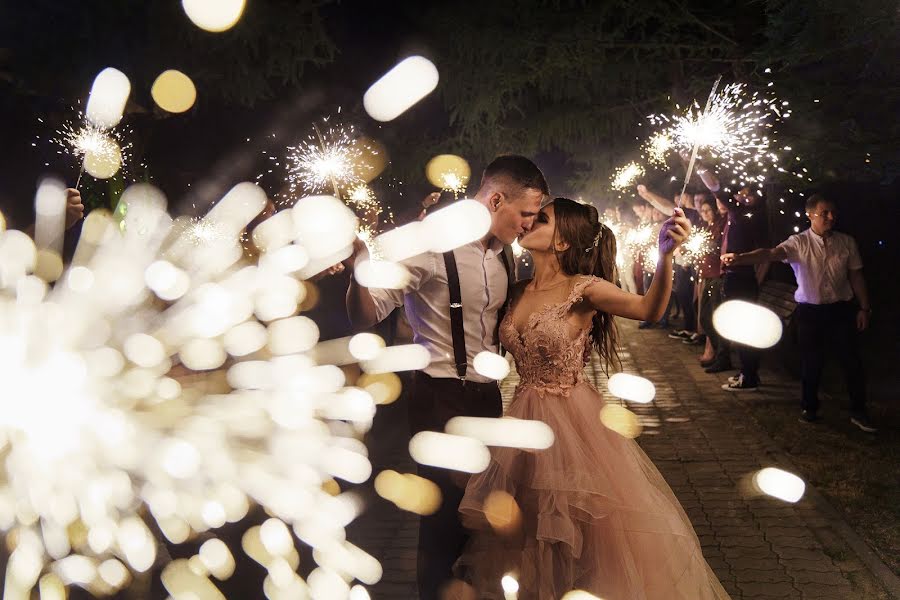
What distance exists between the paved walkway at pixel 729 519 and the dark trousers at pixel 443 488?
0.84 m

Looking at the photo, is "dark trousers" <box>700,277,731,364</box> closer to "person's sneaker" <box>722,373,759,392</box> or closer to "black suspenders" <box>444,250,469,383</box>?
"person's sneaker" <box>722,373,759,392</box>

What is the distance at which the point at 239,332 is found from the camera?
10500 mm

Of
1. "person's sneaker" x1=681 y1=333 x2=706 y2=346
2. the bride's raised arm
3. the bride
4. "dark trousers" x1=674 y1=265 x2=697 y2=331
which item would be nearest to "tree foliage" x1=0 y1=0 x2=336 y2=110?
the bride

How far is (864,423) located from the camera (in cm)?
706

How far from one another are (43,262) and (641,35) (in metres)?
8.80

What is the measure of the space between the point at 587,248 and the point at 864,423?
4733 millimetres

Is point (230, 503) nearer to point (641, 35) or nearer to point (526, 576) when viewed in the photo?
point (526, 576)

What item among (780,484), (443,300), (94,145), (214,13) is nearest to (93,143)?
(94,145)

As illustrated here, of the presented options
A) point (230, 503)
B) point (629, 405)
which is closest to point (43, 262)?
point (230, 503)

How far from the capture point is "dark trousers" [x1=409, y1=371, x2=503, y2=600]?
355cm

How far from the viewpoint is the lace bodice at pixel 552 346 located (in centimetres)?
374

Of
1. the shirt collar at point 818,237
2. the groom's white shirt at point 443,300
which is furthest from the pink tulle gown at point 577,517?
the shirt collar at point 818,237

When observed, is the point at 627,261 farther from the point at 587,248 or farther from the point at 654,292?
the point at 654,292

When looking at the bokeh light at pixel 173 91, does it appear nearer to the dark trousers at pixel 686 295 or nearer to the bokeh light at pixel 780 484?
the bokeh light at pixel 780 484
